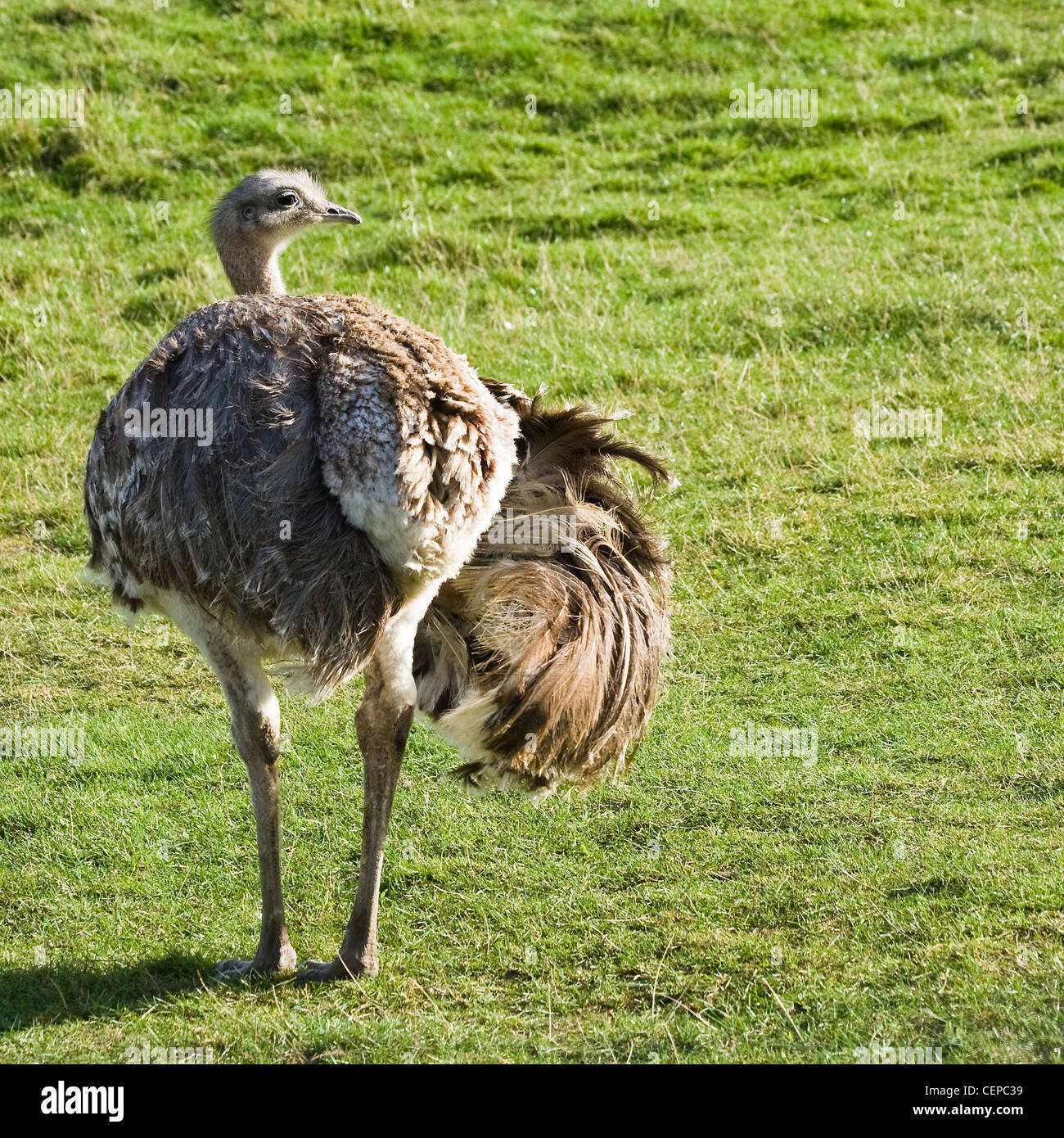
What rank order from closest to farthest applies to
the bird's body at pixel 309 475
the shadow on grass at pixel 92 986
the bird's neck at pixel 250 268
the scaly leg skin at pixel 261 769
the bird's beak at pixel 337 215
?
the bird's body at pixel 309 475 → the scaly leg skin at pixel 261 769 → the shadow on grass at pixel 92 986 → the bird's neck at pixel 250 268 → the bird's beak at pixel 337 215

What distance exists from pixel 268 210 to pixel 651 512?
3.27 metres

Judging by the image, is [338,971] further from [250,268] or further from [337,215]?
[337,215]

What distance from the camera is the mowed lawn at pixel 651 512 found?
18.3ft

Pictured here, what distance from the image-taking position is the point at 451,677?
5.96 m

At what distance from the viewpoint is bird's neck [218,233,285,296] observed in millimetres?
6598

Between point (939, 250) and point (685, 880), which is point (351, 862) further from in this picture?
point (939, 250)

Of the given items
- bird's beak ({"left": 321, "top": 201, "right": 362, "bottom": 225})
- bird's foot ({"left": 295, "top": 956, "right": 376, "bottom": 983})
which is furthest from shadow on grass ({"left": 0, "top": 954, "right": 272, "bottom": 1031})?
bird's beak ({"left": 321, "top": 201, "right": 362, "bottom": 225})

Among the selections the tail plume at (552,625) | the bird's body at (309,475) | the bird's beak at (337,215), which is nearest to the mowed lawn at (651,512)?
the tail plume at (552,625)

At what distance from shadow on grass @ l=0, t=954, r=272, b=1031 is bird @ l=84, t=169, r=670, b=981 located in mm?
163

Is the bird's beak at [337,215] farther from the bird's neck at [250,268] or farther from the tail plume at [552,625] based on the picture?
the tail plume at [552,625]

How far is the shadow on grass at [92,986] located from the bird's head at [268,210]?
2.91 m

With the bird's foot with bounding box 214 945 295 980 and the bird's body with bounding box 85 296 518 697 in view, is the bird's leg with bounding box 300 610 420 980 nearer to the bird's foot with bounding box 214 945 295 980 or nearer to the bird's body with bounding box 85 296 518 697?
the bird's foot with bounding box 214 945 295 980
